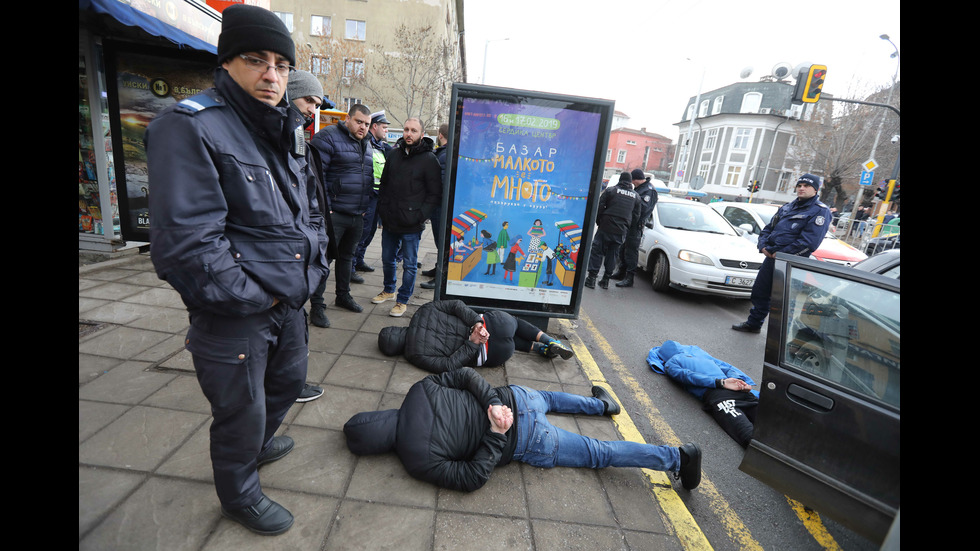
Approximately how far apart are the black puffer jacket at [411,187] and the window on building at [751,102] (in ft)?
156

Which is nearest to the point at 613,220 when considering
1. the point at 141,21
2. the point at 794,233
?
the point at 794,233

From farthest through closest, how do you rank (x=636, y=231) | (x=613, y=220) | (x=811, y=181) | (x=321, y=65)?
1. (x=321, y=65)
2. (x=636, y=231)
3. (x=613, y=220)
4. (x=811, y=181)

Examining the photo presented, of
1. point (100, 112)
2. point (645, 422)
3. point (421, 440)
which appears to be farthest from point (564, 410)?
point (100, 112)

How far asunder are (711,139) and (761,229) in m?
42.5

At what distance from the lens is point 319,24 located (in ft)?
91.0

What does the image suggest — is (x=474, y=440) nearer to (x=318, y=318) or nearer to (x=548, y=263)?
(x=548, y=263)

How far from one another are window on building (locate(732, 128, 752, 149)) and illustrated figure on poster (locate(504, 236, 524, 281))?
44801mm

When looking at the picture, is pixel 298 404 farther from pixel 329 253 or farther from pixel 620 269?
pixel 620 269

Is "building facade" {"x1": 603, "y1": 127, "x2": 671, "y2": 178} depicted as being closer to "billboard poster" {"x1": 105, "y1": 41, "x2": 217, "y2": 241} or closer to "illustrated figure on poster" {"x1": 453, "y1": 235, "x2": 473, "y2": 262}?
"billboard poster" {"x1": 105, "y1": 41, "x2": 217, "y2": 241}

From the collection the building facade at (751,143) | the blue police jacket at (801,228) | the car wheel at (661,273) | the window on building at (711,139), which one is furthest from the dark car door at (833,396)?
the window on building at (711,139)

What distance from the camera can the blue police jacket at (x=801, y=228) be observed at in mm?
5152

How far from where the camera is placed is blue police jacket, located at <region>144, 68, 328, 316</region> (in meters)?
1.32

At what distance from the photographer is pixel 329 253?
241 cm
